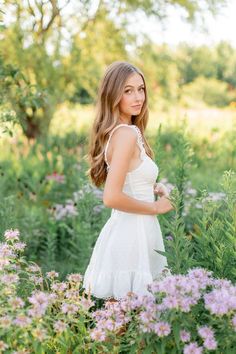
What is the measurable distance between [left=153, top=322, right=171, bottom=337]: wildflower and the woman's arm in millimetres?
708

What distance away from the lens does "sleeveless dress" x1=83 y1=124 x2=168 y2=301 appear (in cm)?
→ 284

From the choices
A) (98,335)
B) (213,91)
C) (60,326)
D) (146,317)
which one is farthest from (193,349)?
(213,91)

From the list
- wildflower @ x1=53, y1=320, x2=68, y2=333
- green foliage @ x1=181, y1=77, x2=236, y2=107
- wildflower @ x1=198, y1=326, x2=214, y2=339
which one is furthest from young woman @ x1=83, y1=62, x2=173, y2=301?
green foliage @ x1=181, y1=77, x2=236, y2=107

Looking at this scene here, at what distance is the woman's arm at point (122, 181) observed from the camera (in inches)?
107

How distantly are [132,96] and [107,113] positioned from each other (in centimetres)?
15

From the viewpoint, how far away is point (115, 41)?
9.56 m

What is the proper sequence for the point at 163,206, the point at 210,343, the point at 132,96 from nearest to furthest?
the point at 210,343
the point at 163,206
the point at 132,96

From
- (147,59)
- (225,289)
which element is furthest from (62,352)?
(147,59)

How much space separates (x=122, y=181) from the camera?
2.73 meters

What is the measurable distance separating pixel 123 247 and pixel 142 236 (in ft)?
0.34

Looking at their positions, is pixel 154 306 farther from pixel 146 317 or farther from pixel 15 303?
pixel 15 303

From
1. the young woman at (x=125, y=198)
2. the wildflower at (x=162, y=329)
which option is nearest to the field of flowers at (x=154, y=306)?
the wildflower at (x=162, y=329)

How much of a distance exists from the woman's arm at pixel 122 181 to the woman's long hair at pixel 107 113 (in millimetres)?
157

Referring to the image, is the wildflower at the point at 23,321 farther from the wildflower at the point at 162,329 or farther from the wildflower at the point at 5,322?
the wildflower at the point at 162,329
